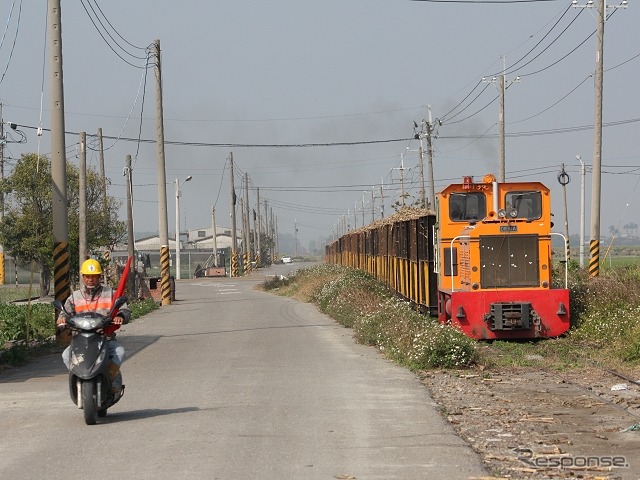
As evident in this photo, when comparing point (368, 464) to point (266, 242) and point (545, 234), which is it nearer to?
point (545, 234)

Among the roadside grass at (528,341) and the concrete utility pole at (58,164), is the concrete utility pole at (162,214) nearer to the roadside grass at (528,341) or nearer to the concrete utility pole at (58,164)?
the roadside grass at (528,341)

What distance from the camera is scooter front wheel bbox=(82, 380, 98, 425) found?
10117 millimetres

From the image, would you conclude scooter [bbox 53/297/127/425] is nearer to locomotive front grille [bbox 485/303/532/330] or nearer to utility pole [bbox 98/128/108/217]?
locomotive front grille [bbox 485/303/532/330]

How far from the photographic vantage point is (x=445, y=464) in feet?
26.4

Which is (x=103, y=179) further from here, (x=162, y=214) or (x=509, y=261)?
(x=509, y=261)

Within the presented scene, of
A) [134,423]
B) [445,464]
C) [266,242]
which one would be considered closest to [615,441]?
[445,464]

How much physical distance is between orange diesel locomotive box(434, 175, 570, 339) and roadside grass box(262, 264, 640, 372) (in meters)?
0.45

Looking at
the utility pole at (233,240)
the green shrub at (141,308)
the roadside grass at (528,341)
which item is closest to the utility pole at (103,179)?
the green shrub at (141,308)

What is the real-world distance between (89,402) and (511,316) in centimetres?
1114

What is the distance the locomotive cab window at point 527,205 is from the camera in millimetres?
20516

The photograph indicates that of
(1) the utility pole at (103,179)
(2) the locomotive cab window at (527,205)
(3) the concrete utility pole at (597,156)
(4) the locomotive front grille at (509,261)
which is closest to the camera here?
(4) the locomotive front grille at (509,261)

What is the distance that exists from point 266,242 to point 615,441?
144926 millimetres

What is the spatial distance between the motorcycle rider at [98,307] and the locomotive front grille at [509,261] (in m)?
10.7

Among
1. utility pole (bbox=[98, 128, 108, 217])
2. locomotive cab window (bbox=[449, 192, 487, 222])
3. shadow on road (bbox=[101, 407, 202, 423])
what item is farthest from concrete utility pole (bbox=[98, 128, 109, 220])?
shadow on road (bbox=[101, 407, 202, 423])
